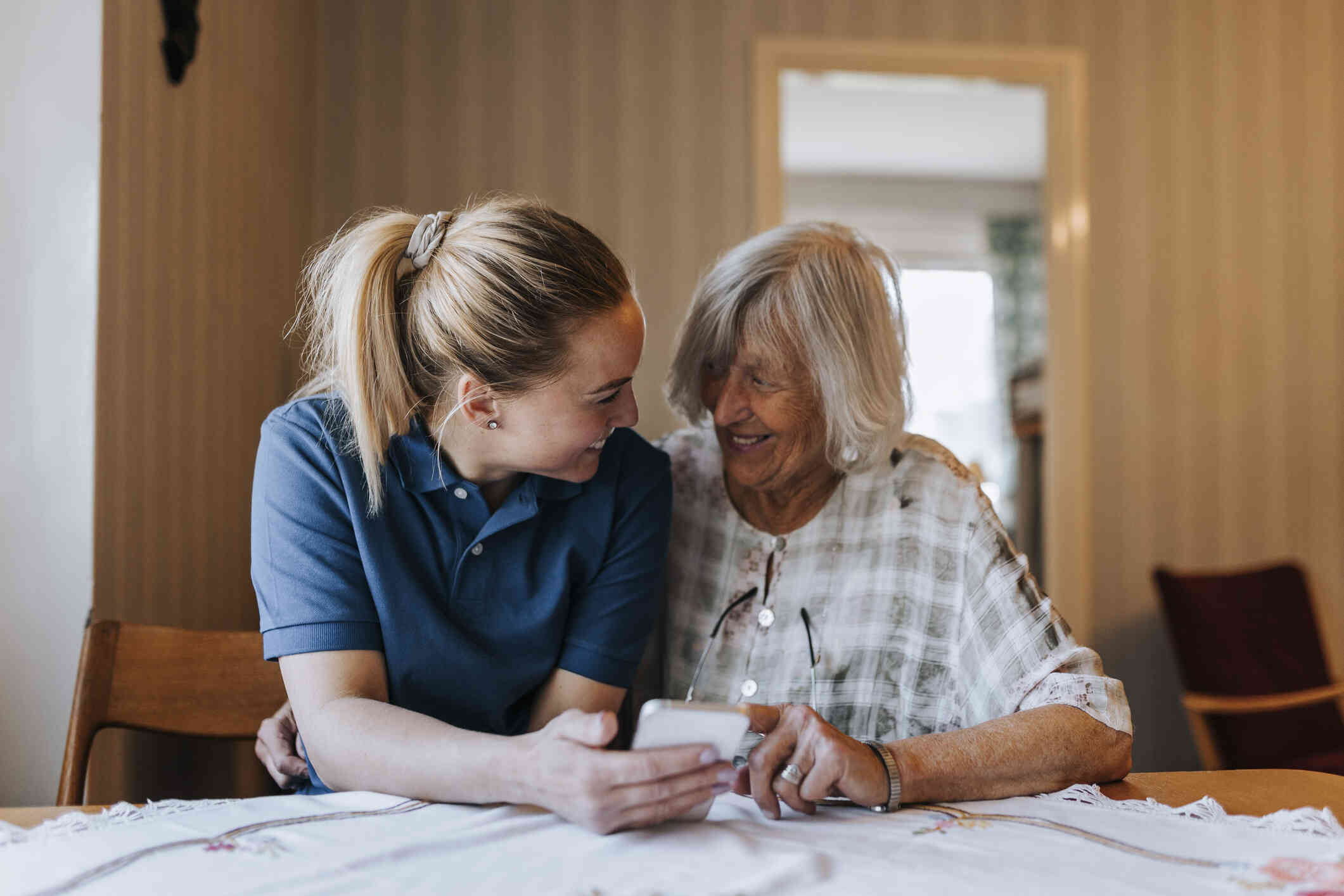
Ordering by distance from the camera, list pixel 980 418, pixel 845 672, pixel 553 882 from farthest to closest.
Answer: pixel 980 418 < pixel 845 672 < pixel 553 882

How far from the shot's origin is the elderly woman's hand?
1030 mm

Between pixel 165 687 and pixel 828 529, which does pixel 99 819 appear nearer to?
pixel 165 687

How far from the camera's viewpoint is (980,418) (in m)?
5.98

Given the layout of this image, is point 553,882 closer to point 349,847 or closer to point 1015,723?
point 349,847

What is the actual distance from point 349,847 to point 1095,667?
84 cm

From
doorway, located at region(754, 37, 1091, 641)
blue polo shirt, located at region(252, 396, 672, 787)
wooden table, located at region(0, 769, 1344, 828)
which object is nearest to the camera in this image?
wooden table, located at region(0, 769, 1344, 828)

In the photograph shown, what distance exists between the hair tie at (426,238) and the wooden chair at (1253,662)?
2436mm

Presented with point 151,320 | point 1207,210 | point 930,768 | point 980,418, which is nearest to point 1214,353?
point 1207,210

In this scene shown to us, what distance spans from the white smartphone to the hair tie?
0.60 metres

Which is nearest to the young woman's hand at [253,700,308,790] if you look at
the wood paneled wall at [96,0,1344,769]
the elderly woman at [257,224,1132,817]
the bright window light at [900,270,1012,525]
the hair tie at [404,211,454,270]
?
the elderly woman at [257,224,1132,817]

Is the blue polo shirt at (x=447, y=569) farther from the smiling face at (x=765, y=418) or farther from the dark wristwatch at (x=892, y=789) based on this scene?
the dark wristwatch at (x=892, y=789)

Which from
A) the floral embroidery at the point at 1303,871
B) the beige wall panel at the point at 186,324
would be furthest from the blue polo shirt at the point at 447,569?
the floral embroidery at the point at 1303,871

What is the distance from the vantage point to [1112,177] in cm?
345

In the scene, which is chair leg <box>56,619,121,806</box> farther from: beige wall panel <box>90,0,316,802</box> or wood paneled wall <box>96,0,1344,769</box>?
wood paneled wall <box>96,0,1344,769</box>
